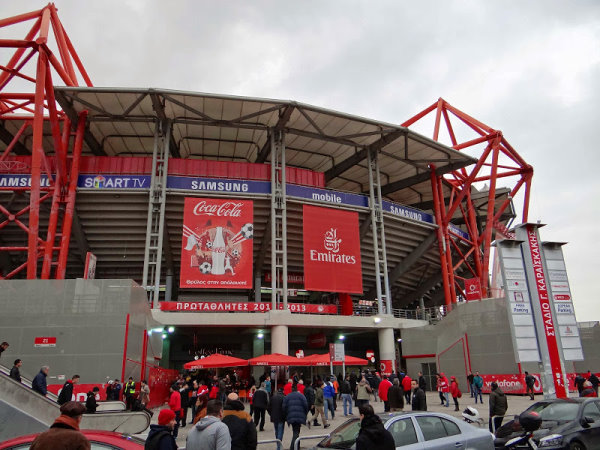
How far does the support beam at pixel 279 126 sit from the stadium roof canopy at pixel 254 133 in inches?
2.8

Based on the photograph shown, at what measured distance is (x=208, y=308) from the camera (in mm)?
27891

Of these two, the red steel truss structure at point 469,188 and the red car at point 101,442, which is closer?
the red car at point 101,442

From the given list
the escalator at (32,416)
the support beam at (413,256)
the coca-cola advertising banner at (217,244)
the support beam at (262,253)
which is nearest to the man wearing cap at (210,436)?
the escalator at (32,416)

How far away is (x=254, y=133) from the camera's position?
33.8 meters

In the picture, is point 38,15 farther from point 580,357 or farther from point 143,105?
point 580,357

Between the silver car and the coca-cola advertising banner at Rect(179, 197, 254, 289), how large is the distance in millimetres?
21175

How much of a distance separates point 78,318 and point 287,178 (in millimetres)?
17258

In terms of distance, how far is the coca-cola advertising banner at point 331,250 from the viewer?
96.9 feet

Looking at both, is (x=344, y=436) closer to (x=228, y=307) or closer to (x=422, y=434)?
(x=422, y=434)

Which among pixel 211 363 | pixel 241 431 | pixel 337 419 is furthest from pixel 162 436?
pixel 211 363

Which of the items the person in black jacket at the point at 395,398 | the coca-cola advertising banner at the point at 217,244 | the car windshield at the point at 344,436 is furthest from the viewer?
the coca-cola advertising banner at the point at 217,244

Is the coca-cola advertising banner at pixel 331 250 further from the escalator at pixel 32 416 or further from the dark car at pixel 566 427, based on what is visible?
the dark car at pixel 566 427

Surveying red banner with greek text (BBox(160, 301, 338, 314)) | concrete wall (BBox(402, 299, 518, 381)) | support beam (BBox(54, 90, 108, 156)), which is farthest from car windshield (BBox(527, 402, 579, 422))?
support beam (BBox(54, 90, 108, 156))

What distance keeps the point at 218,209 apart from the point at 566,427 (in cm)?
2316
